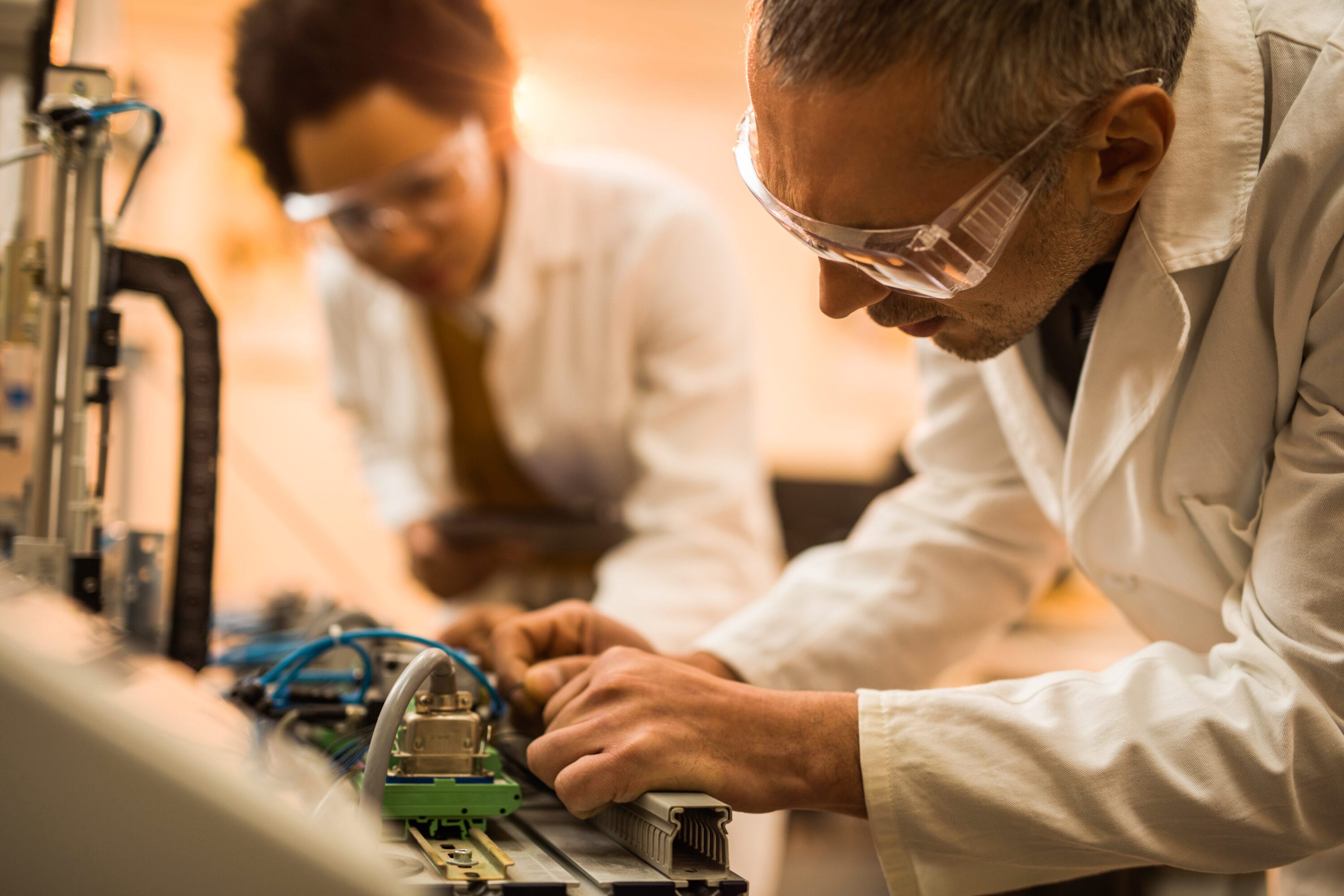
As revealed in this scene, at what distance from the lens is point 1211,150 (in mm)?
790

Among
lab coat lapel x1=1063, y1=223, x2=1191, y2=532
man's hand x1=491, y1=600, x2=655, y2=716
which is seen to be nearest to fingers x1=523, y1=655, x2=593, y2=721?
man's hand x1=491, y1=600, x2=655, y2=716

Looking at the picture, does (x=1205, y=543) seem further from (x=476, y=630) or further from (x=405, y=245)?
(x=405, y=245)

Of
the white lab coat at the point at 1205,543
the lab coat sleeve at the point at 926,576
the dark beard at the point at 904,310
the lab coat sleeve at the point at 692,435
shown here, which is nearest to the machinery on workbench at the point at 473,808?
the white lab coat at the point at 1205,543

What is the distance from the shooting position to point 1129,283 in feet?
2.79

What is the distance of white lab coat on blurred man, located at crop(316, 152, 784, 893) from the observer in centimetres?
179

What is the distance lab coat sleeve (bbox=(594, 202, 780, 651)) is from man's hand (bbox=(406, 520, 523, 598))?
0.75 feet

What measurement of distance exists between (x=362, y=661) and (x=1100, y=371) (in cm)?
78

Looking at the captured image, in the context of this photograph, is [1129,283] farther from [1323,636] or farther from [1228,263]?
[1323,636]

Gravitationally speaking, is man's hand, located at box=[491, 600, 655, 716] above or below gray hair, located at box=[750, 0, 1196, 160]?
below

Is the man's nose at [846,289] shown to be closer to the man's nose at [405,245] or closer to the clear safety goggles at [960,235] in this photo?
the clear safety goggles at [960,235]

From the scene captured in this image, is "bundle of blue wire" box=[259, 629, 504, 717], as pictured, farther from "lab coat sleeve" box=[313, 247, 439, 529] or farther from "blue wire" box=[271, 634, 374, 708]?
"lab coat sleeve" box=[313, 247, 439, 529]

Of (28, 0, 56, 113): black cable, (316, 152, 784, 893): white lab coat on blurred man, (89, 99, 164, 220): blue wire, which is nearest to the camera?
(89, 99, 164, 220): blue wire

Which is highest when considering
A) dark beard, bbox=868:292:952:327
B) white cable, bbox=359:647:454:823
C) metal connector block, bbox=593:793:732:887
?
dark beard, bbox=868:292:952:327

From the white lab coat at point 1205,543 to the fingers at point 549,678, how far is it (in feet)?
0.93
